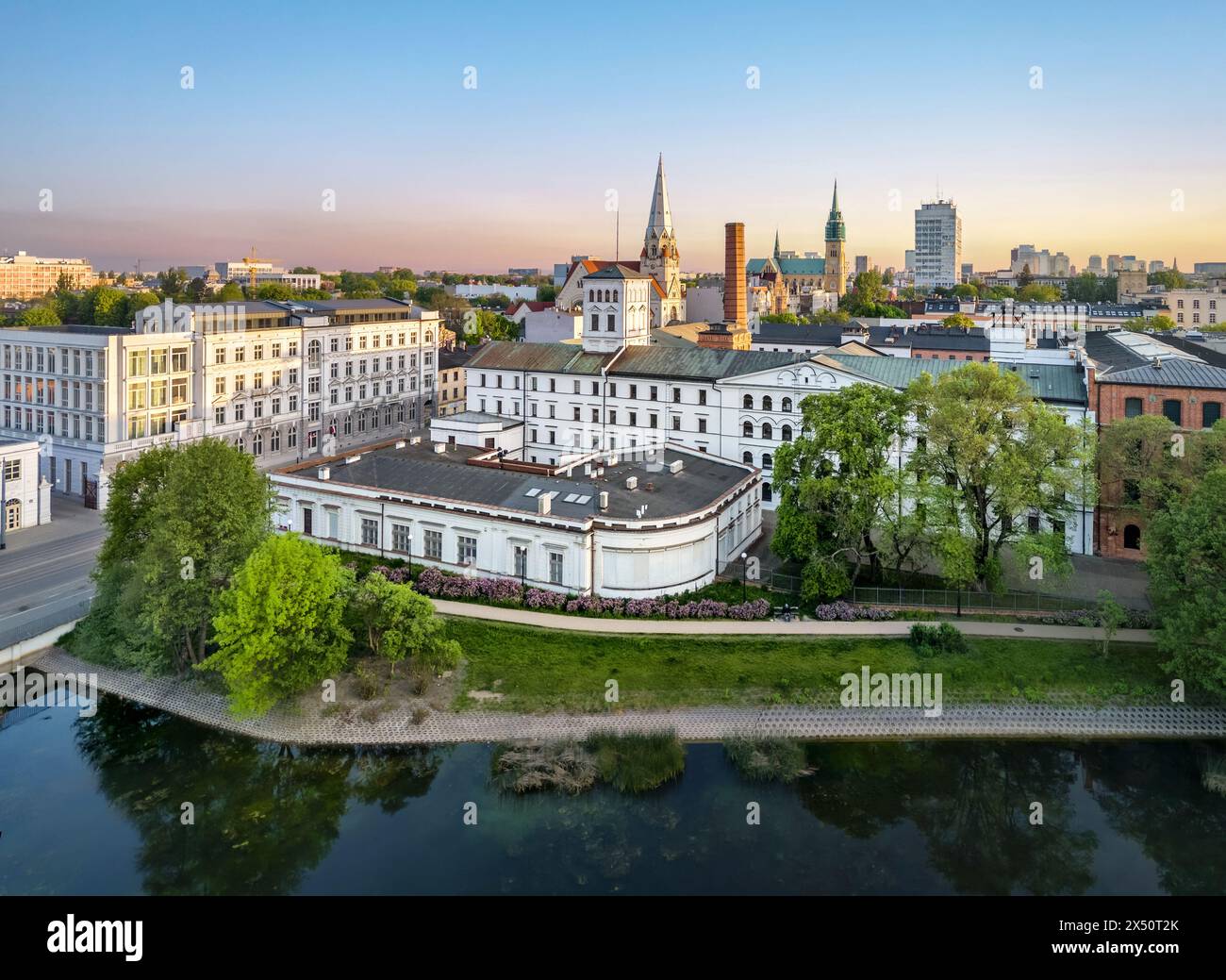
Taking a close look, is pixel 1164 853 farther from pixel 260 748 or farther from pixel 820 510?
pixel 260 748

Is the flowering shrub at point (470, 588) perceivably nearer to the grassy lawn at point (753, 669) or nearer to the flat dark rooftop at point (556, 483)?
the grassy lawn at point (753, 669)

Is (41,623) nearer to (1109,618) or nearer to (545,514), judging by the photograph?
(545,514)

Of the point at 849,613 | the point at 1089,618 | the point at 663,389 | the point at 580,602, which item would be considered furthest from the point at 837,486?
the point at 663,389

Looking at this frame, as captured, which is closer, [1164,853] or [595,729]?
[1164,853]

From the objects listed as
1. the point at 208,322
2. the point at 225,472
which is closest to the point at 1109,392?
the point at 225,472

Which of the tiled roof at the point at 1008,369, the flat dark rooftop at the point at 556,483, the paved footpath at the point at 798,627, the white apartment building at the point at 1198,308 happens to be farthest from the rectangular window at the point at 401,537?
the white apartment building at the point at 1198,308

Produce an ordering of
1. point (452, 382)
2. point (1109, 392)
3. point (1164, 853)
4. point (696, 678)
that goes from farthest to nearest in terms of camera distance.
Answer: point (452, 382)
point (1109, 392)
point (696, 678)
point (1164, 853)

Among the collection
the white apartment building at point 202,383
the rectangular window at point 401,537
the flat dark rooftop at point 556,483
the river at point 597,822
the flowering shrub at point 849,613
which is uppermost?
the white apartment building at point 202,383

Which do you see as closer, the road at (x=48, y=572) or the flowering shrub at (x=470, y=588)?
the road at (x=48, y=572)
